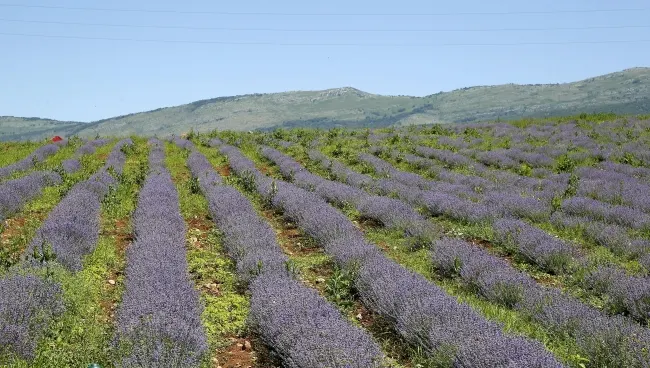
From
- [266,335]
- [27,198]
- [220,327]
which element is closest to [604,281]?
[266,335]

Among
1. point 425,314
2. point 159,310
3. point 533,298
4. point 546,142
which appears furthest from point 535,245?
point 546,142

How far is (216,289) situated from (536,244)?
4831 millimetres

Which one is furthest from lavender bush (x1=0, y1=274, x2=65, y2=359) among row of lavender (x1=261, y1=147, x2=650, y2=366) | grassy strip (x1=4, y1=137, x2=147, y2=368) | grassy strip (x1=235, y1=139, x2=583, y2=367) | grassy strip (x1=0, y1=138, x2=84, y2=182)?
grassy strip (x1=0, y1=138, x2=84, y2=182)

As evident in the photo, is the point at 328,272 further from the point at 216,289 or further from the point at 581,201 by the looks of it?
the point at 581,201

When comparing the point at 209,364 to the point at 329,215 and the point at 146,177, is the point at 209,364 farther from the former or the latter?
the point at 146,177

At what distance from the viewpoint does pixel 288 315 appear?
197 inches

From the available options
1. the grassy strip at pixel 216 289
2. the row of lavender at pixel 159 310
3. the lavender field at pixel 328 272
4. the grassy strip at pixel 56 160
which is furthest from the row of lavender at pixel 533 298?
the grassy strip at pixel 56 160

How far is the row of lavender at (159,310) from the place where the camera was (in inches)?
163

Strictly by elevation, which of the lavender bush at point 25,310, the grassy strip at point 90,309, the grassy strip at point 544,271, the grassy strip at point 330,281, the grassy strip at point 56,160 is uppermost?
the grassy strip at point 56,160

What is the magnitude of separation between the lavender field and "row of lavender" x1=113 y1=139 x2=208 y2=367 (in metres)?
0.02

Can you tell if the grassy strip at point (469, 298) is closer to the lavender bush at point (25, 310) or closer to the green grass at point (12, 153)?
the lavender bush at point (25, 310)

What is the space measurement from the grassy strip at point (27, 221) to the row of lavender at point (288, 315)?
9.87 feet

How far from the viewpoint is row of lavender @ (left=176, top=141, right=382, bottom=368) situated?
408 cm

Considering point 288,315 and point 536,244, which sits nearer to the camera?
point 288,315
